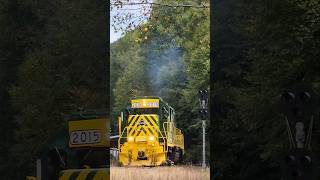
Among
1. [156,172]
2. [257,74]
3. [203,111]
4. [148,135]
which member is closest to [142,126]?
[148,135]

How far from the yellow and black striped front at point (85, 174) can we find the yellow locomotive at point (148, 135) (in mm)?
318

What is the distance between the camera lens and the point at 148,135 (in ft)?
18.8

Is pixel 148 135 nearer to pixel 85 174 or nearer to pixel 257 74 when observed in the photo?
pixel 85 174

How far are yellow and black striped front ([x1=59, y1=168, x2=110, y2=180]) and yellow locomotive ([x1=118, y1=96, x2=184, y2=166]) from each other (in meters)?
0.32

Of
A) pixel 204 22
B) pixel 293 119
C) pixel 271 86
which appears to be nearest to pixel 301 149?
pixel 293 119

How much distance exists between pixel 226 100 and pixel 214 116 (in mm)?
190

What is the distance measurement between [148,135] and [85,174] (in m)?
0.85

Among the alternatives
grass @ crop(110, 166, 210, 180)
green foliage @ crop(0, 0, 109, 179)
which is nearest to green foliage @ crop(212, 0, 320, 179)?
grass @ crop(110, 166, 210, 180)

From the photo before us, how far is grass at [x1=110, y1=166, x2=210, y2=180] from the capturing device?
5.54 metres

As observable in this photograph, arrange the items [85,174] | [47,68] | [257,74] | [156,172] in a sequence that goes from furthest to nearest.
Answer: [47,68] → [85,174] → [156,172] → [257,74]

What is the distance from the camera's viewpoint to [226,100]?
18.5 ft

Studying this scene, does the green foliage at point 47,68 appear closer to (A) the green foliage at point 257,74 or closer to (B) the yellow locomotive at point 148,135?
(B) the yellow locomotive at point 148,135

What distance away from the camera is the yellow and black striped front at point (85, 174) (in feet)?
19.4

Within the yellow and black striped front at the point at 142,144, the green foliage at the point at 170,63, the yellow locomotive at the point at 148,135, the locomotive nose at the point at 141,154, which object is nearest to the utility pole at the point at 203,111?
the green foliage at the point at 170,63
